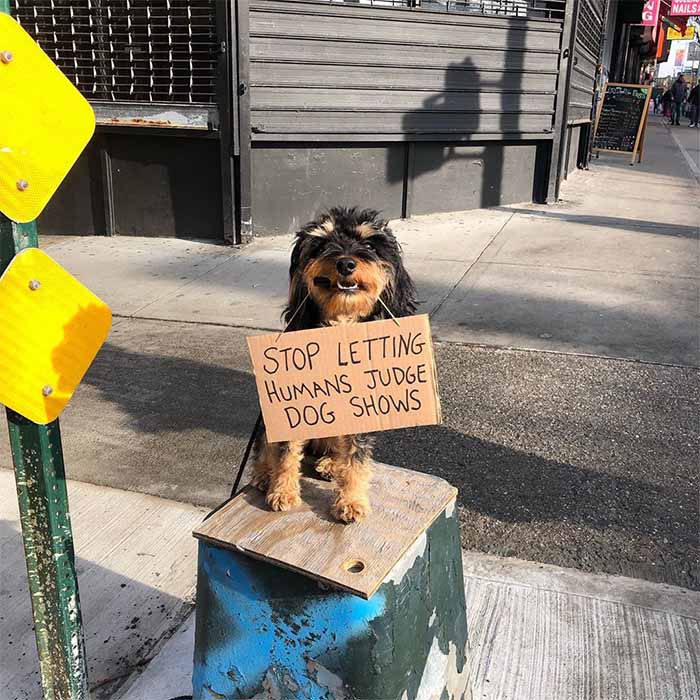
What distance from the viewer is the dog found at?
1.96 m

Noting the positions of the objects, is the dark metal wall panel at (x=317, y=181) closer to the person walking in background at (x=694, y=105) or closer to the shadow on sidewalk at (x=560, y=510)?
the shadow on sidewalk at (x=560, y=510)

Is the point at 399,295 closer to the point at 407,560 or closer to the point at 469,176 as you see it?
the point at 407,560

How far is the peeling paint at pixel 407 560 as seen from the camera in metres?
1.84

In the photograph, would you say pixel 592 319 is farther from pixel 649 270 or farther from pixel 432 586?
pixel 432 586

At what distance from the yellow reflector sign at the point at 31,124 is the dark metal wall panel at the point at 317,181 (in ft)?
22.4

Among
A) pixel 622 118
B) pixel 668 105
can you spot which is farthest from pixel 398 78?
pixel 668 105

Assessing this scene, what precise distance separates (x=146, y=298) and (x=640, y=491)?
180 inches

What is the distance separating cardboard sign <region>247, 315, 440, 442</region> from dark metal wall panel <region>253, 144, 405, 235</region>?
6896 mm

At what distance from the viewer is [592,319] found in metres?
6.01

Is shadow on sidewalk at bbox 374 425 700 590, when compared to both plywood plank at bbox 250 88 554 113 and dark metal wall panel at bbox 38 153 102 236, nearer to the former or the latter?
plywood plank at bbox 250 88 554 113

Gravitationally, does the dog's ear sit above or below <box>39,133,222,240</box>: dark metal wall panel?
above

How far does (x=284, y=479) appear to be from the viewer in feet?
7.05

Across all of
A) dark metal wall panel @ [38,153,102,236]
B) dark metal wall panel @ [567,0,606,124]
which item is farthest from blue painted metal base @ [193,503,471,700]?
dark metal wall panel @ [567,0,606,124]

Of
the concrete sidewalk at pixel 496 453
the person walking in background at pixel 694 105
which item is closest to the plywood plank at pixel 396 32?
the concrete sidewalk at pixel 496 453
